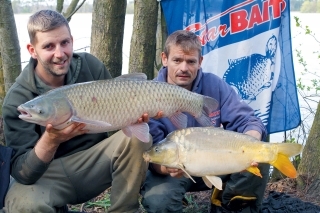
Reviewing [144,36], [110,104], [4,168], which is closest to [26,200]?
[4,168]

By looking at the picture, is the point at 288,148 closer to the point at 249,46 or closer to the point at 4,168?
the point at 4,168

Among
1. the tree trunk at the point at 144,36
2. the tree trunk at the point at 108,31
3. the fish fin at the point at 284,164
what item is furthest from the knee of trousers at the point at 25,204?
the tree trunk at the point at 144,36

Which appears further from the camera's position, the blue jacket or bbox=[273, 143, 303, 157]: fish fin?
the blue jacket

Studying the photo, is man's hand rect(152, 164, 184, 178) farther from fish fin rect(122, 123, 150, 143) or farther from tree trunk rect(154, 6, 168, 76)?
tree trunk rect(154, 6, 168, 76)

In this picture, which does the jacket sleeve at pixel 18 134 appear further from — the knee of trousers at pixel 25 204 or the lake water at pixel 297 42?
the lake water at pixel 297 42

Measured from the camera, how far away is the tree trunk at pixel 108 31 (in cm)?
416

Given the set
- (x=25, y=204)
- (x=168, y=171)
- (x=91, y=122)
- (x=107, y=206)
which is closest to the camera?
(x=91, y=122)

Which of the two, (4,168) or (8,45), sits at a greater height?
(8,45)

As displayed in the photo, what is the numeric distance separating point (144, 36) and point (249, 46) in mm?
944

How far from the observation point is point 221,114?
11.5 ft

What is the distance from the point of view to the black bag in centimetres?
299

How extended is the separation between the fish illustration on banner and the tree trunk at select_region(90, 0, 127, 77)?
49 cm

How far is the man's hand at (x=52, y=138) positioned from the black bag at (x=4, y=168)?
0.22m

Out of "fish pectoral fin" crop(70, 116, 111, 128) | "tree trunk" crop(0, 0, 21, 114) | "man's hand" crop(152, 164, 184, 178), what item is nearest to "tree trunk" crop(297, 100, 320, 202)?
"man's hand" crop(152, 164, 184, 178)
